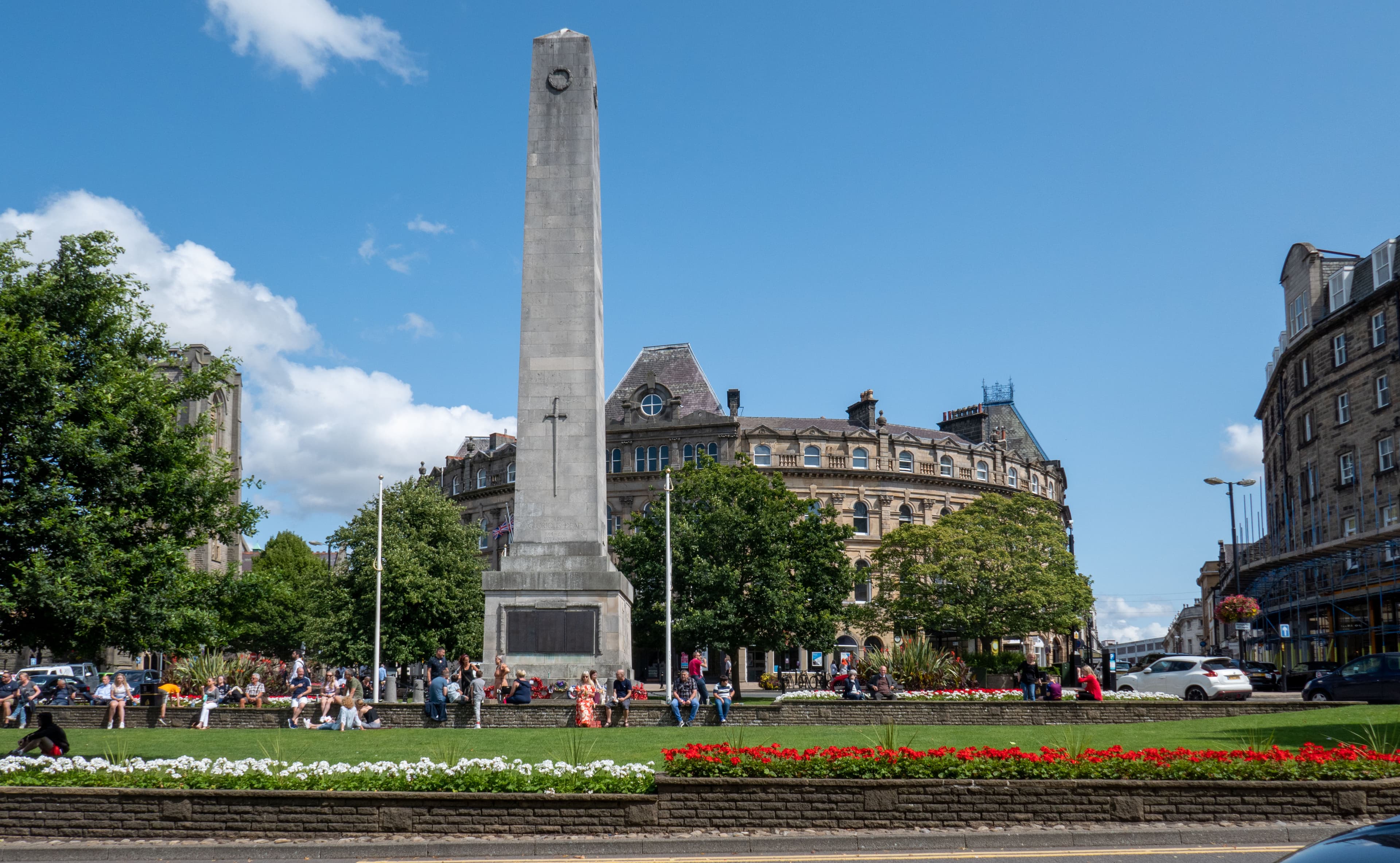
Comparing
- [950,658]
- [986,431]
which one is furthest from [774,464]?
[950,658]

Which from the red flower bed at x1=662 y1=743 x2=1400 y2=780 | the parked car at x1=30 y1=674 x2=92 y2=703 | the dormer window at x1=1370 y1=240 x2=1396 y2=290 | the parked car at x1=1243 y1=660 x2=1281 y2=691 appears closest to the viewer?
the red flower bed at x1=662 y1=743 x2=1400 y2=780

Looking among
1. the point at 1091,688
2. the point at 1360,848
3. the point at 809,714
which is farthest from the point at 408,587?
the point at 1360,848

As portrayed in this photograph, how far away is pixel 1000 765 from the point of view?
41.7 feet

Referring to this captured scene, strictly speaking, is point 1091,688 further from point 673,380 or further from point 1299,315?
point 673,380

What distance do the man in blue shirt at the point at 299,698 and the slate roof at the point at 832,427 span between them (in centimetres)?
5585

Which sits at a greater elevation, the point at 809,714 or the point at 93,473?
the point at 93,473

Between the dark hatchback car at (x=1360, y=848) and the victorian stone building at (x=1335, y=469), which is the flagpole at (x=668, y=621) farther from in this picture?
the dark hatchback car at (x=1360, y=848)

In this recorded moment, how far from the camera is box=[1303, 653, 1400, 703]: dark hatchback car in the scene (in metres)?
29.4

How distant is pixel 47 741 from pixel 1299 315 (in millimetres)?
58481

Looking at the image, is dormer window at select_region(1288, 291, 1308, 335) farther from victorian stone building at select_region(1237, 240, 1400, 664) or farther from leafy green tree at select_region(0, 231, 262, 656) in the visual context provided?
leafy green tree at select_region(0, 231, 262, 656)

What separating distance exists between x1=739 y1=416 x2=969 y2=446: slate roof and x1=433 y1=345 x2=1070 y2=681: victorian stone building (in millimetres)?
143

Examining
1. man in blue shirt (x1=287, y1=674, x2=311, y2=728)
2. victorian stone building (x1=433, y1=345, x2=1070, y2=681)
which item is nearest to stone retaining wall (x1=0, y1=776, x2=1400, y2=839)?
man in blue shirt (x1=287, y1=674, x2=311, y2=728)

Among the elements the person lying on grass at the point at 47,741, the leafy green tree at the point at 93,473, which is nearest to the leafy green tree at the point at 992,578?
the leafy green tree at the point at 93,473

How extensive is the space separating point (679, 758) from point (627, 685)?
38.0ft
